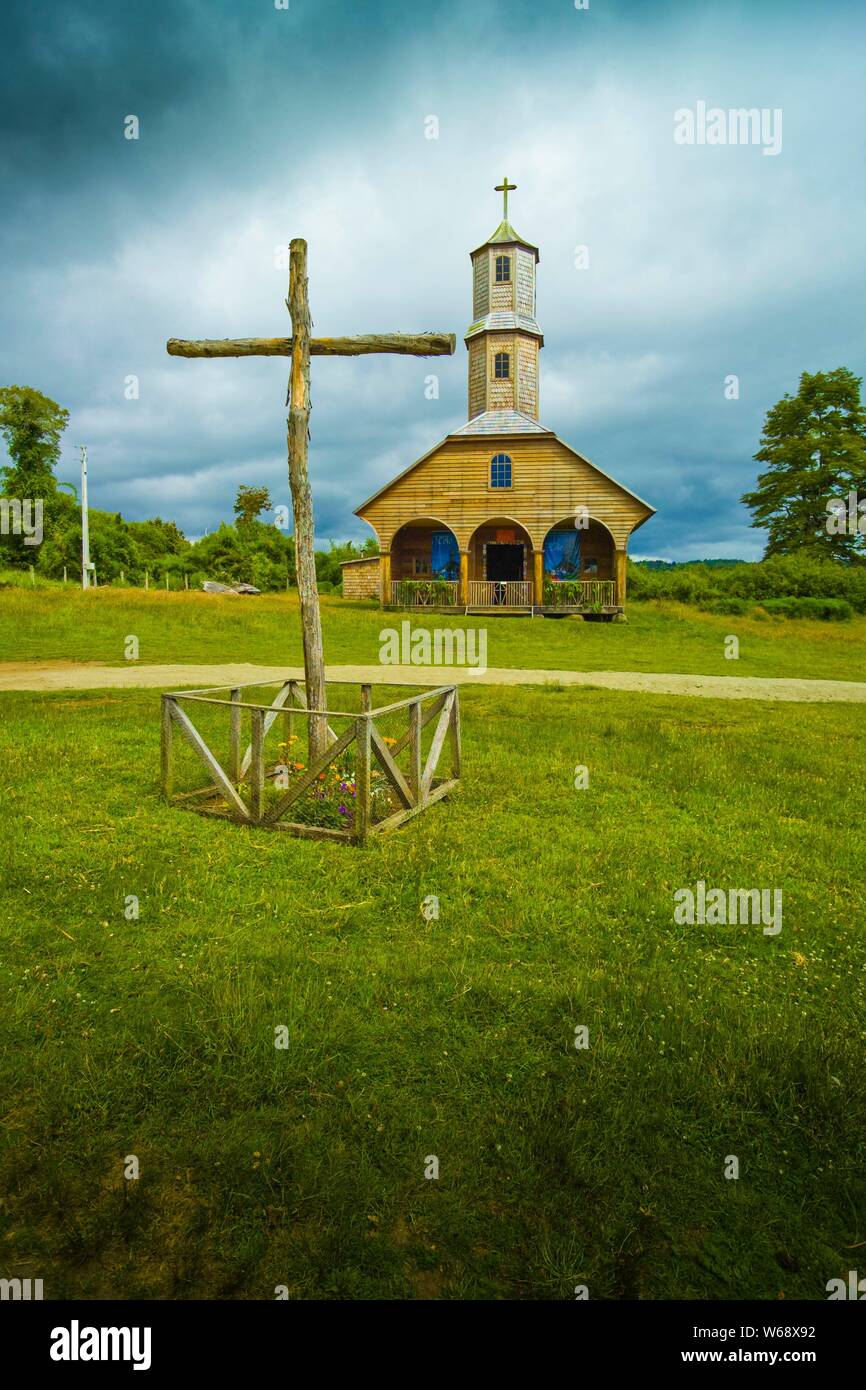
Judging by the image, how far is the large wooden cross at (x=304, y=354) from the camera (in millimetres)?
6676

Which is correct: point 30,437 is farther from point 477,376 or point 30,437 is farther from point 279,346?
point 279,346

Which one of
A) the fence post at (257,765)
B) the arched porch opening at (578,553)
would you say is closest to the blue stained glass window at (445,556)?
the arched porch opening at (578,553)

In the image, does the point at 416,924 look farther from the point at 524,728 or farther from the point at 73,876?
the point at 524,728

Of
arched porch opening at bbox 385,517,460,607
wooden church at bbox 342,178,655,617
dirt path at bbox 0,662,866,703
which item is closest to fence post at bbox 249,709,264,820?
dirt path at bbox 0,662,866,703

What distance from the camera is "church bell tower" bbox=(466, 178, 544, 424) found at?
32.7 m

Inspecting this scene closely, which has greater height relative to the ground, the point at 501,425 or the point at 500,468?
the point at 501,425

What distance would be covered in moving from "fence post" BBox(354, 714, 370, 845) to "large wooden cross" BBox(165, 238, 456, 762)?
3.90 feet

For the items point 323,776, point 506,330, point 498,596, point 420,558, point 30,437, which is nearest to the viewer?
point 323,776

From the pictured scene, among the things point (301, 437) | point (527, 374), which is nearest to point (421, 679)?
point (301, 437)

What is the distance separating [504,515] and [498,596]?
131 inches

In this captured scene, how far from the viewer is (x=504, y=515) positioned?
94.2 ft

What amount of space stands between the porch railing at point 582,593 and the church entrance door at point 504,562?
286 centimetres

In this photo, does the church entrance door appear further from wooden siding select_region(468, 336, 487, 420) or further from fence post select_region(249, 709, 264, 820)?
fence post select_region(249, 709, 264, 820)
